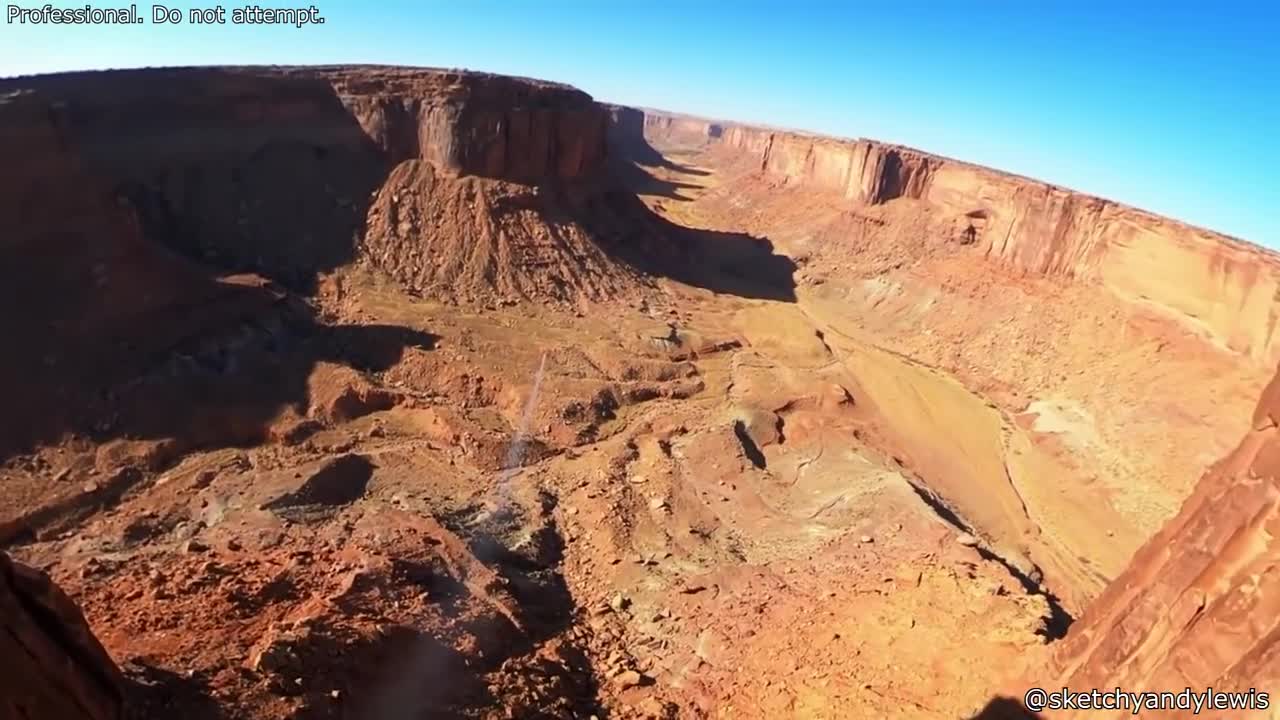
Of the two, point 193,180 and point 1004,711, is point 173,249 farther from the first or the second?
point 1004,711

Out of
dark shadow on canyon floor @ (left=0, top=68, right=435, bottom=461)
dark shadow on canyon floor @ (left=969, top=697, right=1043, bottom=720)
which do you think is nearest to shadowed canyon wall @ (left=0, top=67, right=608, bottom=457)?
dark shadow on canyon floor @ (left=0, top=68, right=435, bottom=461)

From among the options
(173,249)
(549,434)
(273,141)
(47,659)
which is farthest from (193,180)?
(47,659)

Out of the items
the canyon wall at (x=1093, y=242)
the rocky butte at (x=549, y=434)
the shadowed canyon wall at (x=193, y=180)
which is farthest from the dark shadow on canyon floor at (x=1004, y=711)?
the canyon wall at (x=1093, y=242)

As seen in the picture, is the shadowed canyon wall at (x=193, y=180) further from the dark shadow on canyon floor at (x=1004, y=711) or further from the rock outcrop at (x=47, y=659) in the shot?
the dark shadow on canyon floor at (x=1004, y=711)

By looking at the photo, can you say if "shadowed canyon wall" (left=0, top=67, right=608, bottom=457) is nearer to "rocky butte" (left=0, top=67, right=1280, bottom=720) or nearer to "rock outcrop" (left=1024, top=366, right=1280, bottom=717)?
"rocky butte" (left=0, top=67, right=1280, bottom=720)

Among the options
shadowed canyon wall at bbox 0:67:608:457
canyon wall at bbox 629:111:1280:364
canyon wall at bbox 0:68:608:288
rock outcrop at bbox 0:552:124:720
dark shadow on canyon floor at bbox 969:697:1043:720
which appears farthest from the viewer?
canyon wall at bbox 629:111:1280:364
